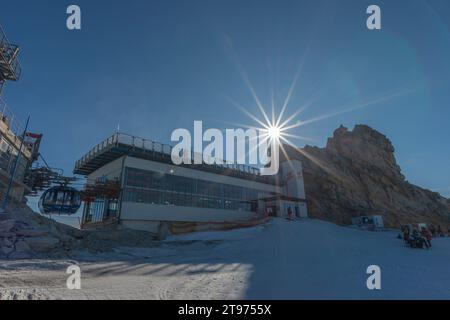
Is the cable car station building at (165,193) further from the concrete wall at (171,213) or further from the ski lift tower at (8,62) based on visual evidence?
the ski lift tower at (8,62)

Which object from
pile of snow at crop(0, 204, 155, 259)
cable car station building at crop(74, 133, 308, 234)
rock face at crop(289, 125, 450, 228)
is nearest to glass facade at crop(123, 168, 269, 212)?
cable car station building at crop(74, 133, 308, 234)

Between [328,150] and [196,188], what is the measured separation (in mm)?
39132

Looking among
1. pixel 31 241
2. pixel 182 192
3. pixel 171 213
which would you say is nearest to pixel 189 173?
pixel 182 192

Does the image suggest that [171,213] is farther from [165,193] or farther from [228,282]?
[228,282]

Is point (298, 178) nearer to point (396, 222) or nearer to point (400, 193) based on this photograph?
point (396, 222)

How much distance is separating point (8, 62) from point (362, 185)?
59.4 meters

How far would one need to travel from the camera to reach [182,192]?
31031 millimetres

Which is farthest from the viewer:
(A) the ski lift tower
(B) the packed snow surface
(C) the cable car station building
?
(C) the cable car station building

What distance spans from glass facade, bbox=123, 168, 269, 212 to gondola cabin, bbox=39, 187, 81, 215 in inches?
184

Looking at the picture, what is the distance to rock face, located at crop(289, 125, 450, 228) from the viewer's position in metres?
49.8

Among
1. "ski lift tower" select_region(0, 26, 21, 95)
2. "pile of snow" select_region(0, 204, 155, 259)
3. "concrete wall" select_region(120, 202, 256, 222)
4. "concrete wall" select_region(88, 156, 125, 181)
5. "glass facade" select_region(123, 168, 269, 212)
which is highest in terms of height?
"ski lift tower" select_region(0, 26, 21, 95)

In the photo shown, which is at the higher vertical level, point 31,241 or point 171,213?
point 171,213

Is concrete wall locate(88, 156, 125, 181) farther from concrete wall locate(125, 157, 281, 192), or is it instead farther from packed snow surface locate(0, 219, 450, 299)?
packed snow surface locate(0, 219, 450, 299)
